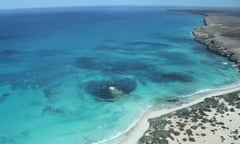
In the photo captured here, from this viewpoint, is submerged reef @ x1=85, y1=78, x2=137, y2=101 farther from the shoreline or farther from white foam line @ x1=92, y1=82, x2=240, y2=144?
the shoreline

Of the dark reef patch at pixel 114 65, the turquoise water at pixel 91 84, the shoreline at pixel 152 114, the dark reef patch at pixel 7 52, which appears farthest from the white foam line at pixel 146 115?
the dark reef patch at pixel 7 52

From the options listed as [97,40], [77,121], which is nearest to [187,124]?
[77,121]

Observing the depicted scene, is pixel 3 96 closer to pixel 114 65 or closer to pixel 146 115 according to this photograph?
pixel 146 115

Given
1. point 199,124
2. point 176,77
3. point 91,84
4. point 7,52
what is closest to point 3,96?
point 91,84

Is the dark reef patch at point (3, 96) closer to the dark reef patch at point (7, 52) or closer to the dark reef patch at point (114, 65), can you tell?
the dark reef patch at point (114, 65)

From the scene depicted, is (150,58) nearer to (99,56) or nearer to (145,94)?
(99,56)
